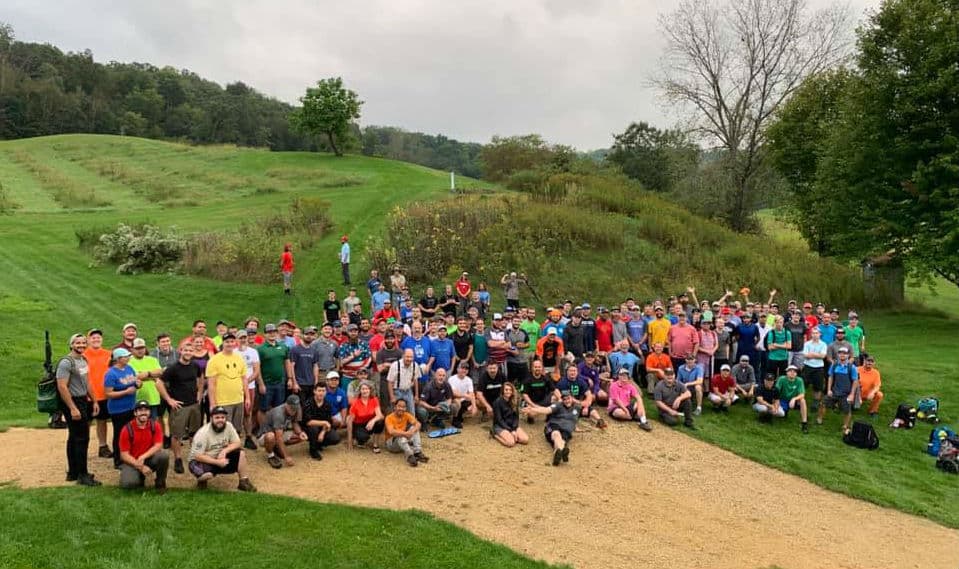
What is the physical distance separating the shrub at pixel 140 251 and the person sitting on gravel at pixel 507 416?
1599 centimetres

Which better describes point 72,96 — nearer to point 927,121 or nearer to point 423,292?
point 423,292

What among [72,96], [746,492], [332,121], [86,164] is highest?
[72,96]

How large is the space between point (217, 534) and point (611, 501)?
17.0 ft

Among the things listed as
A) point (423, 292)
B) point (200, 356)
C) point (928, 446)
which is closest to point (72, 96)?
point (423, 292)

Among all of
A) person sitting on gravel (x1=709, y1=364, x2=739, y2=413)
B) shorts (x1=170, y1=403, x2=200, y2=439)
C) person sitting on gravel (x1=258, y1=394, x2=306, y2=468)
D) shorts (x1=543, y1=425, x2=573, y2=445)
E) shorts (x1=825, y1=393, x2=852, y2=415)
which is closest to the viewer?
shorts (x1=170, y1=403, x2=200, y2=439)

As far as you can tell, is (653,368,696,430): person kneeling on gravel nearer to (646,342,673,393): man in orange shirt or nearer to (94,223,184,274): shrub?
(646,342,673,393): man in orange shirt

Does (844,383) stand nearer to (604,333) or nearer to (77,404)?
(604,333)

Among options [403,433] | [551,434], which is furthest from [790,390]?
[403,433]

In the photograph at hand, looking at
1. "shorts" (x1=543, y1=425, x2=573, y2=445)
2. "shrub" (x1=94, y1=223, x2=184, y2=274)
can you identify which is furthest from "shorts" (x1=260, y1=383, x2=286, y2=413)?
"shrub" (x1=94, y1=223, x2=184, y2=274)

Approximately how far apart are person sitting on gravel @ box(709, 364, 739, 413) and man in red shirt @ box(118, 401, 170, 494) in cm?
1038

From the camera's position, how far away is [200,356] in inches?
377

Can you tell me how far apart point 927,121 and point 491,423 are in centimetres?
1898

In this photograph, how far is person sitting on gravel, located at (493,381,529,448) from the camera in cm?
1105

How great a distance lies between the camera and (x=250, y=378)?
9.70 m
